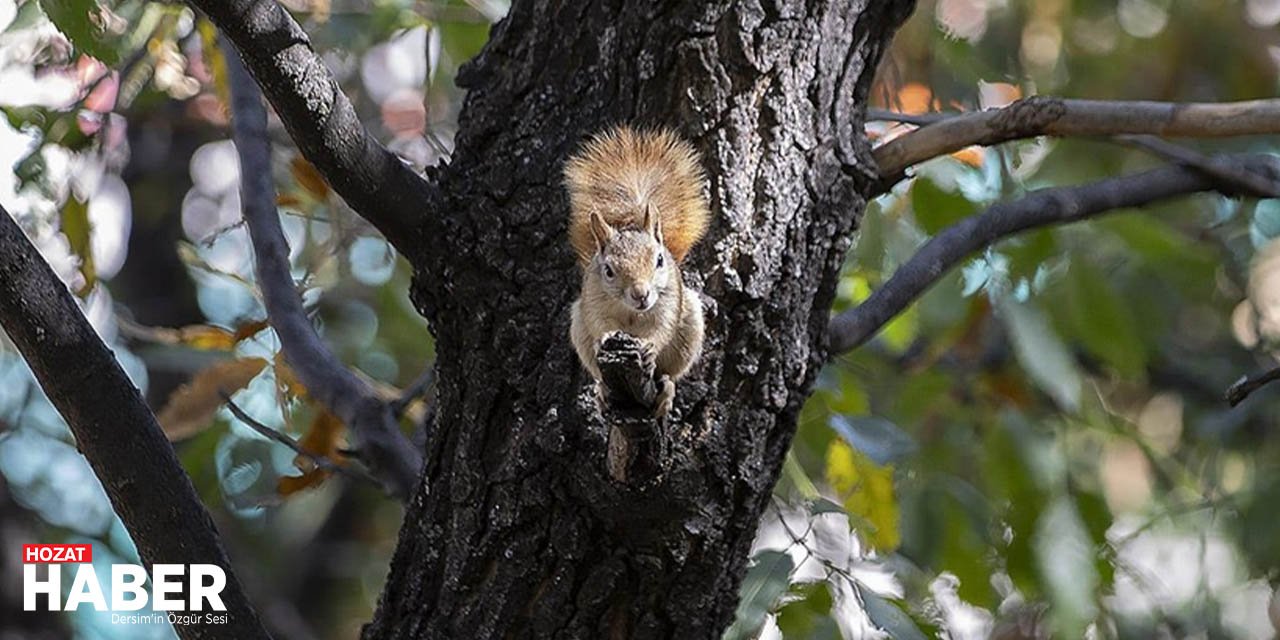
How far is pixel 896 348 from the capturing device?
2936 mm

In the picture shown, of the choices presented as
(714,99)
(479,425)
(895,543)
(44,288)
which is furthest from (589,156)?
(895,543)

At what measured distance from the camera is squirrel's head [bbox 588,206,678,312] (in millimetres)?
1104

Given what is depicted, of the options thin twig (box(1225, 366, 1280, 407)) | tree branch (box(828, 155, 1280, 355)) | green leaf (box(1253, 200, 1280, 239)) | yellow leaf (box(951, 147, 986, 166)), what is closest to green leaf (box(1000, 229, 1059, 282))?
yellow leaf (box(951, 147, 986, 166))

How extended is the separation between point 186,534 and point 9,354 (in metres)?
2.18

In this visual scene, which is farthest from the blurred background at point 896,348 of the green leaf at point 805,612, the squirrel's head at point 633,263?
the squirrel's head at point 633,263

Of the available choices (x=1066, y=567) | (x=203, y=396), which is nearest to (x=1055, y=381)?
(x=1066, y=567)

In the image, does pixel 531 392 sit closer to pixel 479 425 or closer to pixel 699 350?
pixel 479 425

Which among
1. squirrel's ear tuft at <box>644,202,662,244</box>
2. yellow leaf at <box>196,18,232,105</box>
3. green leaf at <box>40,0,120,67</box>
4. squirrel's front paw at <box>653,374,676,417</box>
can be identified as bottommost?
squirrel's front paw at <box>653,374,676,417</box>

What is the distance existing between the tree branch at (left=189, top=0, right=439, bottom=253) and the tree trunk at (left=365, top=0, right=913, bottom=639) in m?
0.04

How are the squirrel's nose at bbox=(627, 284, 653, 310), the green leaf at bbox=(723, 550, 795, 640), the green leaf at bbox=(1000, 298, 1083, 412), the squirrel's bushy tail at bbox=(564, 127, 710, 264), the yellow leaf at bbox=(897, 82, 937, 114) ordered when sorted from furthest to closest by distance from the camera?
1. the yellow leaf at bbox=(897, 82, 937, 114)
2. the green leaf at bbox=(1000, 298, 1083, 412)
3. the green leaf at bbox=(723, 550, 795, 640)
4. the squirrel's bushy tail at bbox=(564, 127, 710, 264)
5. the squirrel's nose at bbox=(627, 284, 653, 310)

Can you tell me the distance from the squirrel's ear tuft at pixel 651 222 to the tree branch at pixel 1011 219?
0.40 m

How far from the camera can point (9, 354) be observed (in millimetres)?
3385

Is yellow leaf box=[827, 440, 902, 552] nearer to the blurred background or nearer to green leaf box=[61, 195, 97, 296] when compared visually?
the blurred background

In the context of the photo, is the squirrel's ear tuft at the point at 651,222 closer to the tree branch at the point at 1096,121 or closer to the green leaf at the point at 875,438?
the tree branch at the point at 1096,121
